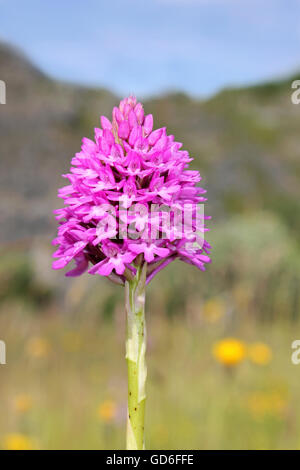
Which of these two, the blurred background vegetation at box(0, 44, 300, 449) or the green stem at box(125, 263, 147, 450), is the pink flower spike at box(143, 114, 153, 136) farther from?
A: the blurred background vegetation at box(0, 44, 300, 449)

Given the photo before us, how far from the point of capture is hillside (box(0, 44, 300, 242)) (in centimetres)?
1282

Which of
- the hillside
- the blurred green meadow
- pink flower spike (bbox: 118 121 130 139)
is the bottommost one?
the blurred green meadow

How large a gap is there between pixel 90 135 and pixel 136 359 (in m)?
15.6

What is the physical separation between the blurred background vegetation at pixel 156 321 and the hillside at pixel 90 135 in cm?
6

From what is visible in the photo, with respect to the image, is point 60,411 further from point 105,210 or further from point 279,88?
point 279,88

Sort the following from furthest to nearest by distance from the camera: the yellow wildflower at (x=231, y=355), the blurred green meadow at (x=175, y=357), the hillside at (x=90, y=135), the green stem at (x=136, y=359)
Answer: the hillside at (x=90, y=135), the blurred green meadow at (x=175, y=357), the yellow wildflower at (x=231, y=355), the green stem at (x=136, y=359)

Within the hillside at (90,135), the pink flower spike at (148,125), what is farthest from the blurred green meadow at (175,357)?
the hillside at (90,135)

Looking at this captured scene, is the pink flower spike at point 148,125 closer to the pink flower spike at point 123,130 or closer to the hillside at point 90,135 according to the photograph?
the pink flower spike at point 123,130

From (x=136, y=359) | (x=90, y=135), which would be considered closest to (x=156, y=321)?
(x=136, y=359)

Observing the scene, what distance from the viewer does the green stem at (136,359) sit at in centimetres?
113

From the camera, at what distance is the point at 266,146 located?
71.0 feet

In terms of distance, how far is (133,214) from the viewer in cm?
116

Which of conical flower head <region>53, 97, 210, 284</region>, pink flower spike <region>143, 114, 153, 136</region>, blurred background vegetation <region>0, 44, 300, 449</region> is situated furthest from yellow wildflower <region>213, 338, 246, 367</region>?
pink flower spike <region>143, 114, 153, 136</region>

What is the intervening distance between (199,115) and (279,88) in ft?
29.7
